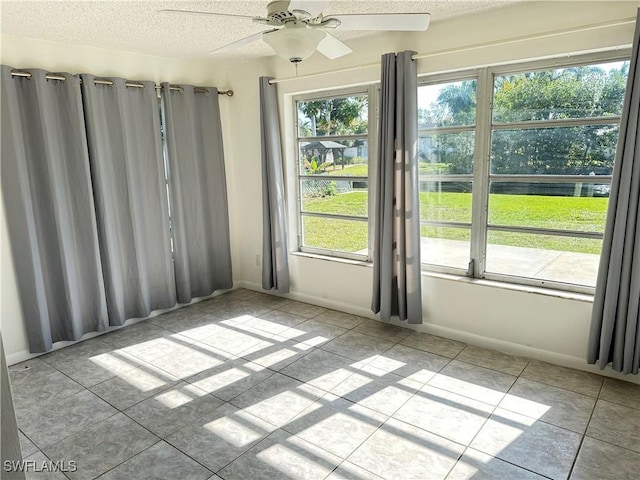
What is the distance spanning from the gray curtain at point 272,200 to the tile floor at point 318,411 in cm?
94

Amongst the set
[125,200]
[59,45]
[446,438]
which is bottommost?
[446,438]

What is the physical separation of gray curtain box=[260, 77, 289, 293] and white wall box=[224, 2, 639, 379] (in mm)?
138

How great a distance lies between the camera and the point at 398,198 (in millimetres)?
3447

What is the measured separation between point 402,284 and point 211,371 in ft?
5.52

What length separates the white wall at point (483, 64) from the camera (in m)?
2.72

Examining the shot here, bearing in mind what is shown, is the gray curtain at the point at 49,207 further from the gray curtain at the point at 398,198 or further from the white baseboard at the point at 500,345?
the gray curtain at the point at 398,198

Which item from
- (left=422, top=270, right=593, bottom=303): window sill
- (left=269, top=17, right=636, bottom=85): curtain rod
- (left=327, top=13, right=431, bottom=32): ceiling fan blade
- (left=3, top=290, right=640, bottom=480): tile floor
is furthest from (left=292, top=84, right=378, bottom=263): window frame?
(left=327, top=13, right=431, bottom=32): ceiling fan blade

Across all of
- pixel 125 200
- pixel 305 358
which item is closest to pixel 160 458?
pixel 305 358

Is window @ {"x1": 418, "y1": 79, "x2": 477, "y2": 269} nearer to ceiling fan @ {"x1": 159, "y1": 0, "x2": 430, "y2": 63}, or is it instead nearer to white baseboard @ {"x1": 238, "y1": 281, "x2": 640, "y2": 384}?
white baseboard @ {"x1": 238, "y1": 281, "x2": 640, "y2": 384}

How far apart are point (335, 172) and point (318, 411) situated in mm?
2384

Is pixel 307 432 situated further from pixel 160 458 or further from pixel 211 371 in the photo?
pixel 211 371

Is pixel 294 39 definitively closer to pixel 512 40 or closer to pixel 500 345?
pixel 512 40

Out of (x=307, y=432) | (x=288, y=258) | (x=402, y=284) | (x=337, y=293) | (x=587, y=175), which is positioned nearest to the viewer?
(x=307, y=432)

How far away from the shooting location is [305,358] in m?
3.24
